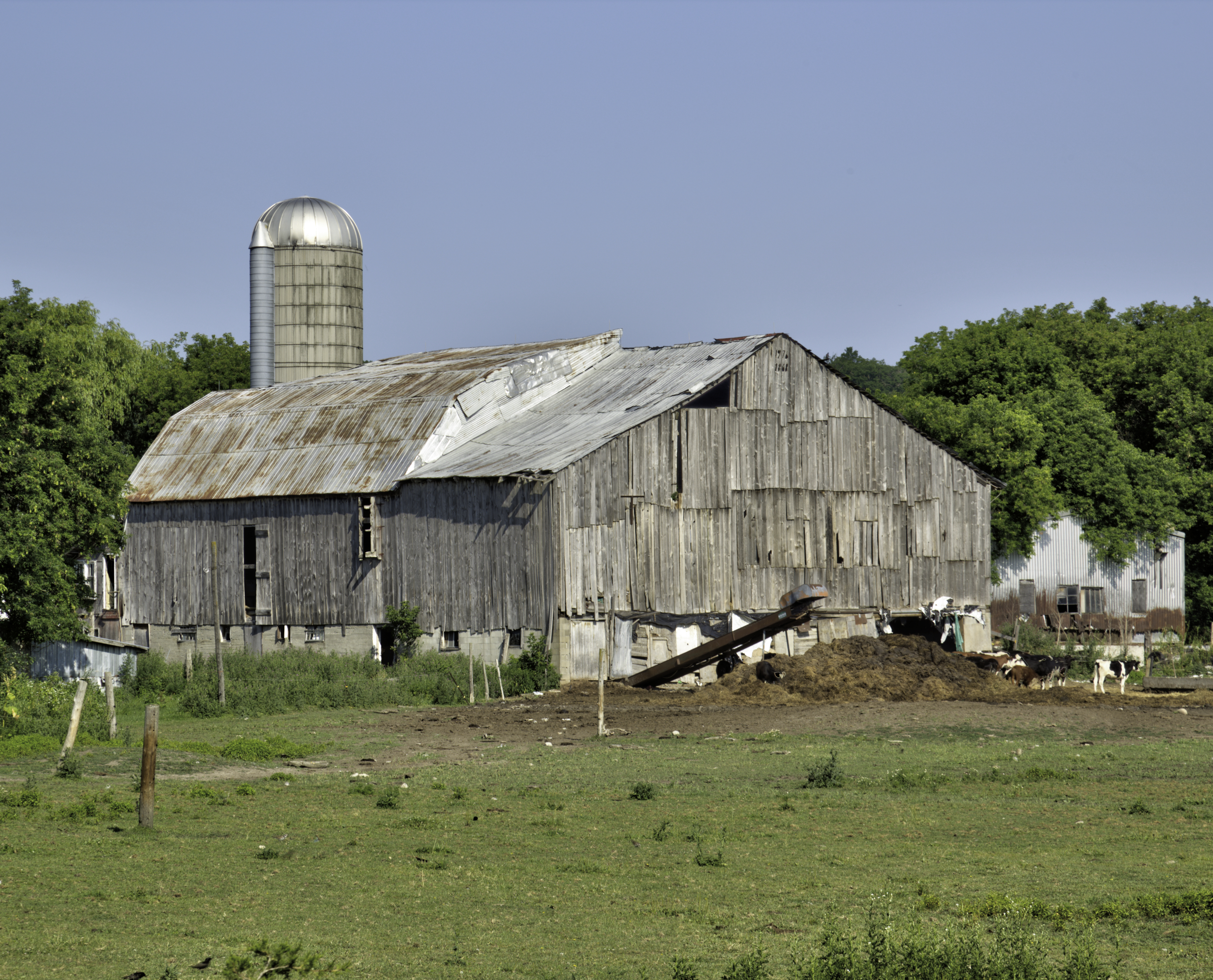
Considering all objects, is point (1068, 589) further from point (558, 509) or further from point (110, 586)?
point (110, 586)

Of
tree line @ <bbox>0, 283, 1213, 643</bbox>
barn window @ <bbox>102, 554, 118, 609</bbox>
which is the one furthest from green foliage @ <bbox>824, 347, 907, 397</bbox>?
barn window @ <bbox>102, 554, 118, 609</bbox>

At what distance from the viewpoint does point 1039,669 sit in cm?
4381

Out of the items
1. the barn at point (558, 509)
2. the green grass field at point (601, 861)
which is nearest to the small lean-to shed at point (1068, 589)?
the barn at point (558, 509)

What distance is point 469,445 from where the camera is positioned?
50.1m

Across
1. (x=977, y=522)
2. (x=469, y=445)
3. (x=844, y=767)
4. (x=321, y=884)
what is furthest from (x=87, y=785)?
(x=977, y=522)

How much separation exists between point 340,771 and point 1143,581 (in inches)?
1719

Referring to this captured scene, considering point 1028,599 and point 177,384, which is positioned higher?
point 177,384

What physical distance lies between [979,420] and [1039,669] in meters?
19.5

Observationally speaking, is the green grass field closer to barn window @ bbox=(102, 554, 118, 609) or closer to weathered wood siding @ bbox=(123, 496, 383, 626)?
weathered wood siding @ bbox=(123, 496, 383, 626)

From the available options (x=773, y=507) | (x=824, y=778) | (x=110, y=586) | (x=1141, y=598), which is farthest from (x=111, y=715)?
(x=1141, y=598)

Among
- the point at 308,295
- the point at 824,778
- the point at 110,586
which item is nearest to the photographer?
the point at 824,778

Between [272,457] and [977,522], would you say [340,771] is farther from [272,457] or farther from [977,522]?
[977,522]

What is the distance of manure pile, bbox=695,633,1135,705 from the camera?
41.0 meters

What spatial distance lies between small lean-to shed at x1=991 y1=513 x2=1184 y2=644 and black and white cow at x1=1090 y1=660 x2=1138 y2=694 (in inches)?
594
